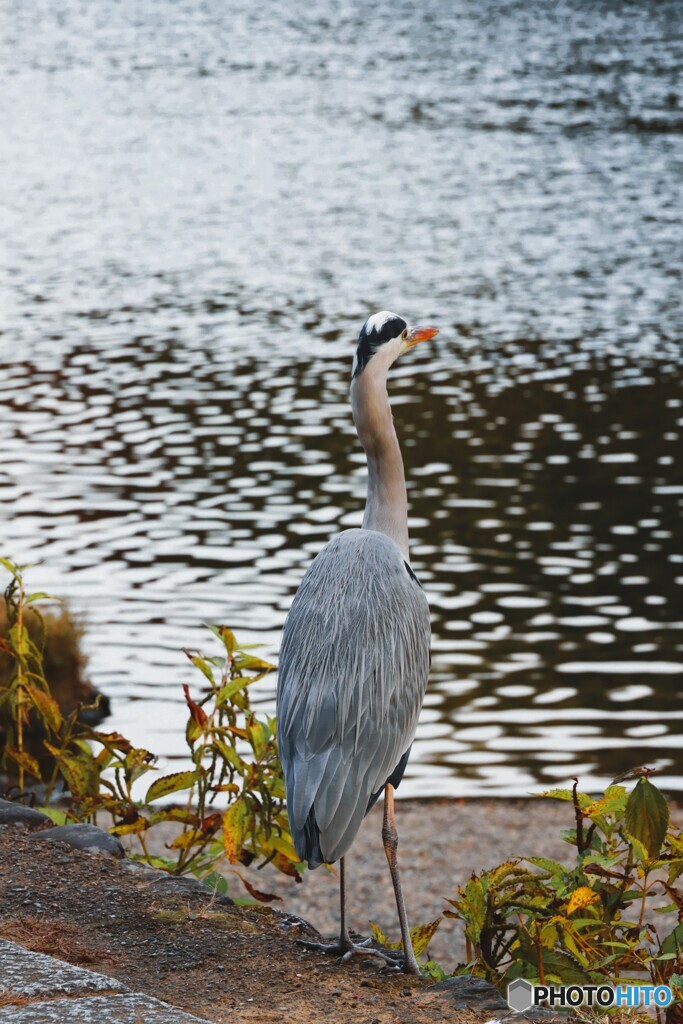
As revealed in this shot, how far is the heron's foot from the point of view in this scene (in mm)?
3910

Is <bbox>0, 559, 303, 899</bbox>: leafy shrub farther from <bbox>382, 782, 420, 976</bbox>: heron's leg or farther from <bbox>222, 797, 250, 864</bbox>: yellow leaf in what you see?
<bbox>382, 782, 420, 976</bbox>: heron's leg

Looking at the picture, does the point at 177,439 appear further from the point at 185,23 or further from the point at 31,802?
the point at 185,23

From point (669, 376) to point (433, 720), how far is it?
9.12 meters

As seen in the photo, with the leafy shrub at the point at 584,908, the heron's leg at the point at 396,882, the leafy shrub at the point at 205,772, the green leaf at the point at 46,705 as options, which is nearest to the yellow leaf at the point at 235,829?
the leafy shrub at the point at 205,772

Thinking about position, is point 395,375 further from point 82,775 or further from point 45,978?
point 45,978

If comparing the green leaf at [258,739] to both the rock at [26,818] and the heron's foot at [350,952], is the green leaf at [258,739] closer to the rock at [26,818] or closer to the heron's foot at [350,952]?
the heron's foot at [350,952]

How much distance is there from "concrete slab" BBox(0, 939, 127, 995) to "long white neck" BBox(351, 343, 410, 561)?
5.07ft

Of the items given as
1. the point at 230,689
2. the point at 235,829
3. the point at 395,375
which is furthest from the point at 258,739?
the point at 395,375

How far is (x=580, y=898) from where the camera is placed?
12.2 feet

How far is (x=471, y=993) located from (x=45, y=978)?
1.06 metres

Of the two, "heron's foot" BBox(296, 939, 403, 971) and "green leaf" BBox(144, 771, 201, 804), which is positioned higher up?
"green leaf" BBox(144, 771, 201, 804)

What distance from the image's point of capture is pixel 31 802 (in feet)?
17.5

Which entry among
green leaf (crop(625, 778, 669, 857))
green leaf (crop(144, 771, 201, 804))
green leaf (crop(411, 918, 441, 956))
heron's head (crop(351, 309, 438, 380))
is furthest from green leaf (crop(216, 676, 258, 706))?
green leaf (crop(625, 778, 669, 857))

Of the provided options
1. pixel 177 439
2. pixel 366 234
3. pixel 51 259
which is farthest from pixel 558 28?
pixel 177 439
